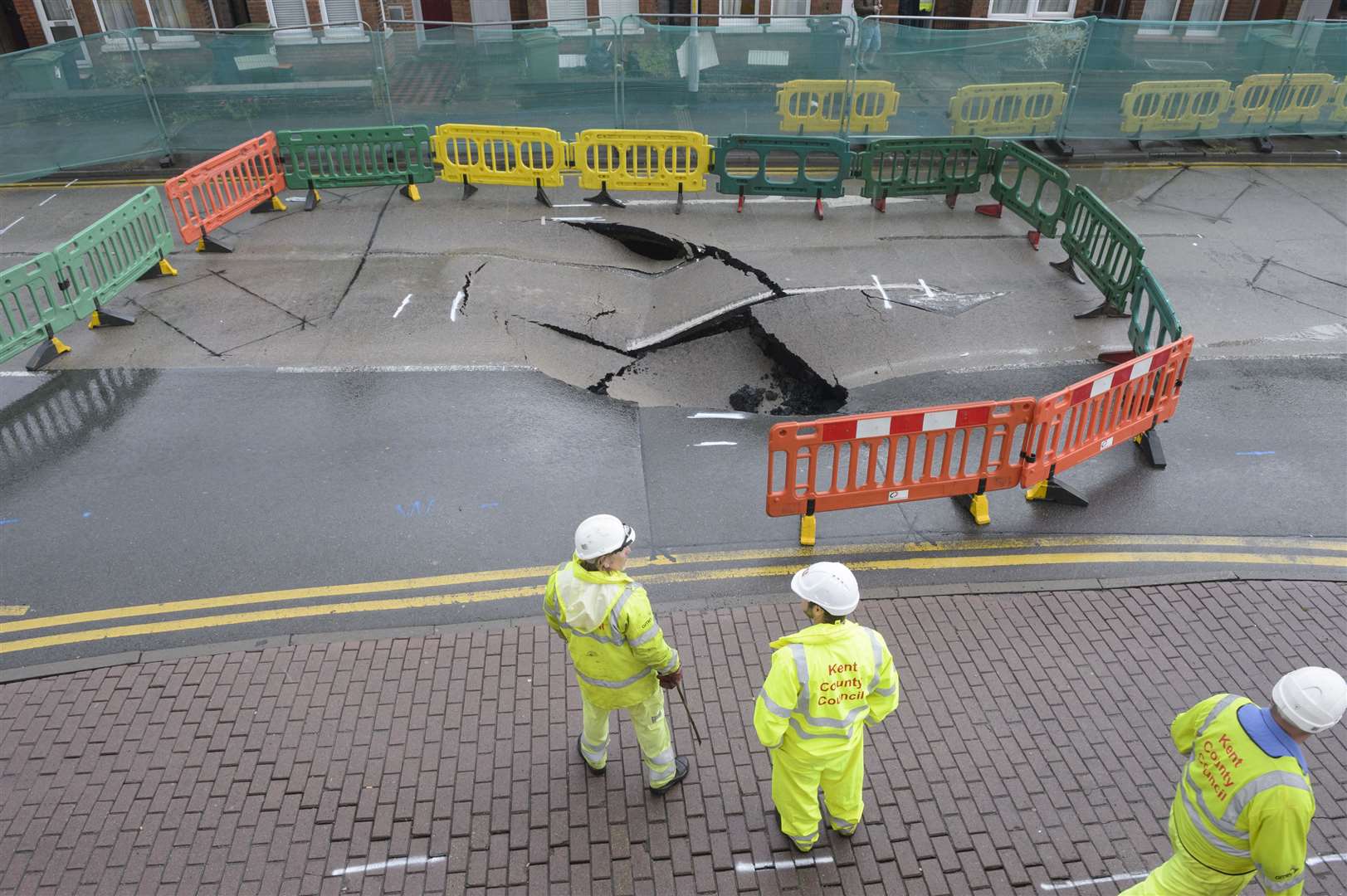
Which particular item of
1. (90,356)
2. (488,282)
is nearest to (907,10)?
(488,282)

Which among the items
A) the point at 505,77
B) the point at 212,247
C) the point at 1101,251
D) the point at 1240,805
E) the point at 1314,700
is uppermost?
the point at 505,77

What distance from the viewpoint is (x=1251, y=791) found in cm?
370

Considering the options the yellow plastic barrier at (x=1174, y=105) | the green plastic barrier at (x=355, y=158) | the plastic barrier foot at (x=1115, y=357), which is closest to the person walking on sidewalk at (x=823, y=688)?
the plastic barrier foot at (x=1115, y=357)

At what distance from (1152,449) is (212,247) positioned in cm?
1131

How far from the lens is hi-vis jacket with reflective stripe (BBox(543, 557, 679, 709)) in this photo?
14.3ft

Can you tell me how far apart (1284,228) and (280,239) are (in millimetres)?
14144

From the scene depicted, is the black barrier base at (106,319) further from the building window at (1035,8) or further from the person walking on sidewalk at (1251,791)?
the building window at (1035,8)

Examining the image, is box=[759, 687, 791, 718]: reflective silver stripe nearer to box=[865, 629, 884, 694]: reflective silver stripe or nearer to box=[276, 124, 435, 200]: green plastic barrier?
box=[865, 629, 884, 694]: reflective silver stripe

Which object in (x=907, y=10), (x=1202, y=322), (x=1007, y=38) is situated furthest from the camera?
(x=907, y=10)

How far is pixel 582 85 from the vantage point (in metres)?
14.9

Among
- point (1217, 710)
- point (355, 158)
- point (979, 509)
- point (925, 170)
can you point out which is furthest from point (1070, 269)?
point (355, 158)

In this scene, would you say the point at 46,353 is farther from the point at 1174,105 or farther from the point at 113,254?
the point at 1174,105

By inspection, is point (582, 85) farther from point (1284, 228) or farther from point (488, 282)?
point (1284, 228)

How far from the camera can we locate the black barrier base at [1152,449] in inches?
315
